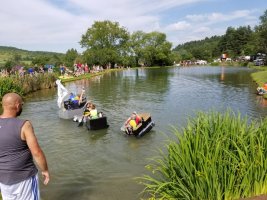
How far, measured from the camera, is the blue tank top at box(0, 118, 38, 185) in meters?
4.82

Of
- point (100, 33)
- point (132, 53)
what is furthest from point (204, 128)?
point (132, 53)

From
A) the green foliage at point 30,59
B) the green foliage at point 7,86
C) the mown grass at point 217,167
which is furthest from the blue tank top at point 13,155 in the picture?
the green foliage at point 30,59

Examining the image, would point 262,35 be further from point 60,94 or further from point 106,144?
point 106,144

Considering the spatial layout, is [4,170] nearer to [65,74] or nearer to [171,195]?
[171,195]

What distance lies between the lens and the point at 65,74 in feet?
173

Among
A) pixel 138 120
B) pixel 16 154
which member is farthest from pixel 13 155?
pixel 138 120

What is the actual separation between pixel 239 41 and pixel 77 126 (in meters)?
152

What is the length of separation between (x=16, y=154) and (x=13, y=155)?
5 cm

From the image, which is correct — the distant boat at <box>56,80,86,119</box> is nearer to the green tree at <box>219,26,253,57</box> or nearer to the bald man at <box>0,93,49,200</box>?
the bald man at <box>0,93,49,200</box>

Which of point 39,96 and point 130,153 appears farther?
point 39,96

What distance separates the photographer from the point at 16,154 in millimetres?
4992

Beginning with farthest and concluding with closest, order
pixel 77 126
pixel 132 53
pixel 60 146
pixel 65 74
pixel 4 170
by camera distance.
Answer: pixel 132 53, pixel 65 74, pixel 77 126, pixel 60 146, pixel 4 170

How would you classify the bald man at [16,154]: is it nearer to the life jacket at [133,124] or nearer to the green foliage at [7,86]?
the life jacket at [133,124]

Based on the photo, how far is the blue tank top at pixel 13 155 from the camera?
15.8 ft
